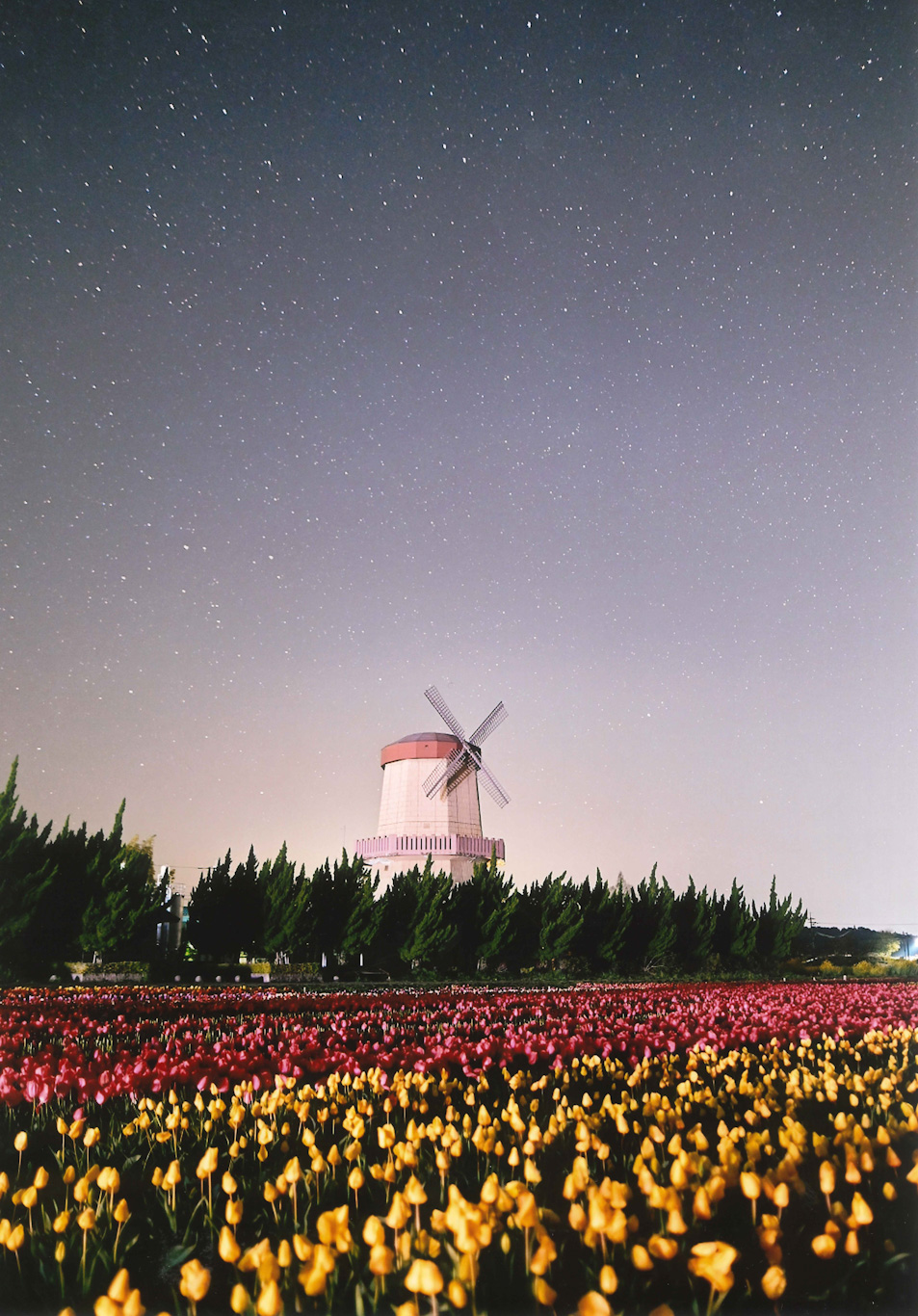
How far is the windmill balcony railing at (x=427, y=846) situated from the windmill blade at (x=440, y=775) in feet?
8.89

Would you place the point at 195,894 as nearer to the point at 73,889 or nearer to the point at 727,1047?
the point at 73,889

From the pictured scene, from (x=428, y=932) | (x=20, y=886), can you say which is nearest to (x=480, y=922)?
→ (x=428, y=932)

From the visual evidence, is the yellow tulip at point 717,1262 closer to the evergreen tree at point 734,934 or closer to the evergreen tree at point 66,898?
the evergreen tree at point 66,898

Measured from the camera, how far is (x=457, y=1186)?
10.7 ft

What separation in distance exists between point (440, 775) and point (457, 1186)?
45281 mm

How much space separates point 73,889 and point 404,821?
72.3 feet

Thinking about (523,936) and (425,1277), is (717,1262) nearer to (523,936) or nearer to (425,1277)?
(425,1277)

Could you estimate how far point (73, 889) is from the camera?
1114 inches

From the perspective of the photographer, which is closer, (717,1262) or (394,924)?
(717,1262)

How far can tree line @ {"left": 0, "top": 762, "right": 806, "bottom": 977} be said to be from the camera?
27.6m

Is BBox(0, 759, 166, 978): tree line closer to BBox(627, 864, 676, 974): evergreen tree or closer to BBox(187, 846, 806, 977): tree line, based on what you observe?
BBox(187, 846, 806, 977): tree line

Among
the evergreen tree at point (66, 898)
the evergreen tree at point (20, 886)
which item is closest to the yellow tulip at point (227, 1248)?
the evergreen tree at point (20, 886)

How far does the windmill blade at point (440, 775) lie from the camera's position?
4812 cm

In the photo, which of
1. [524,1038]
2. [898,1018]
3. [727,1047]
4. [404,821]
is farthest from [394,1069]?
[404,821]
